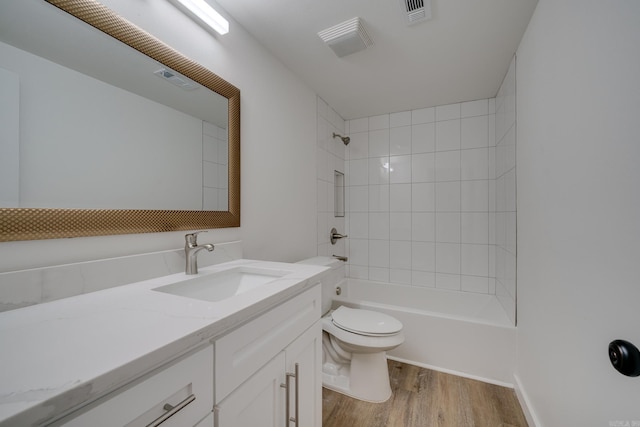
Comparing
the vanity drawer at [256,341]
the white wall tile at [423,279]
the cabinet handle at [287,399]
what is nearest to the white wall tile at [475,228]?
the white wall tile at [423,279]

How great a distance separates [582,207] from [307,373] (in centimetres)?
117

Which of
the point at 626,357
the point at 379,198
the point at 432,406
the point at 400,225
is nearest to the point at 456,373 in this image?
the point at 432,406

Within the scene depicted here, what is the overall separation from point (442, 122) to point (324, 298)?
203cm

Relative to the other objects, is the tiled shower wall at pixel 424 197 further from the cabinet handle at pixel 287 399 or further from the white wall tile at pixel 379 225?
the cabinet handle at pixel 287 399

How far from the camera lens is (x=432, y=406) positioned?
1545 millimetres

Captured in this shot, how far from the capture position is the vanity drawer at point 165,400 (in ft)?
1.34

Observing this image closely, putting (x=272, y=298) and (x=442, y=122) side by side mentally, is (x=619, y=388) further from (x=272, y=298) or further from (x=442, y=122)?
(x=442, y=122)

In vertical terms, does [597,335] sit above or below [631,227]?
below

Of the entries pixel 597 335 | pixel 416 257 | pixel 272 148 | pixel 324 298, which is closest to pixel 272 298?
pixel 597 335

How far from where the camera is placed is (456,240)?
250 cm

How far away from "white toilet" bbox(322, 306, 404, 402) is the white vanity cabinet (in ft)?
1.88

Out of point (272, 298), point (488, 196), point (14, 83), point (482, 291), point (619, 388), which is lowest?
point (482, 291)

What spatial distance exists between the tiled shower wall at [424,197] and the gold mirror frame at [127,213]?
5.82ft

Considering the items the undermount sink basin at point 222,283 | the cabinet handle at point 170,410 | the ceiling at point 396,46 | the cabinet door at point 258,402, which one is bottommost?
the cabinet door at point 258,402
